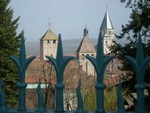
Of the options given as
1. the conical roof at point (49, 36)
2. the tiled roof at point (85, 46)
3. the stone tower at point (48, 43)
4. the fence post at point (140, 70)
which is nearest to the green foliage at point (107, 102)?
→ the fence post at point (140, 70)

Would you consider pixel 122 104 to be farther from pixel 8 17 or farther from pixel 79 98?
pixel 8 17

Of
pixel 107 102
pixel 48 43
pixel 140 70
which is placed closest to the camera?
pixel 140 70

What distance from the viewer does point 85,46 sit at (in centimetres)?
→ 7481

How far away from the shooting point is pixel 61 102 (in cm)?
179

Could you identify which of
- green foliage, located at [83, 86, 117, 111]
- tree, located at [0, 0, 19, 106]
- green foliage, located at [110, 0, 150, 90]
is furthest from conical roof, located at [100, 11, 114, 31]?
green foliage, located at [83, 86, 117, 111]

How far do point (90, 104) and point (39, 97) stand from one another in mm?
5345

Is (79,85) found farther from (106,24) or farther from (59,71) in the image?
(106,24)

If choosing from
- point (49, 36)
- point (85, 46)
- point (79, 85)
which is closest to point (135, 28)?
point (79, 85)

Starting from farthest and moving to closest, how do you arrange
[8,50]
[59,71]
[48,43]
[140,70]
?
[48,43] → [8,50] → [59,71] → [140,70]

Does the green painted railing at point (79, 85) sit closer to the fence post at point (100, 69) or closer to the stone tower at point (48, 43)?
the fence post at point (100, 69)

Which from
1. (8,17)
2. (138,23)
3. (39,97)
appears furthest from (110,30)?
(39,97)

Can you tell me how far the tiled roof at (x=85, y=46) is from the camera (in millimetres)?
73125

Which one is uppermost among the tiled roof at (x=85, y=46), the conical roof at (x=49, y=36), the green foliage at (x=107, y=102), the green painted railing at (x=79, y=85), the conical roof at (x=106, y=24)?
the conical roof at (x=106, y=24)

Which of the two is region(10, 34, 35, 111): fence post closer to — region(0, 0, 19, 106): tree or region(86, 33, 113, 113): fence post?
region(86, 33, 113, 113): fence post
